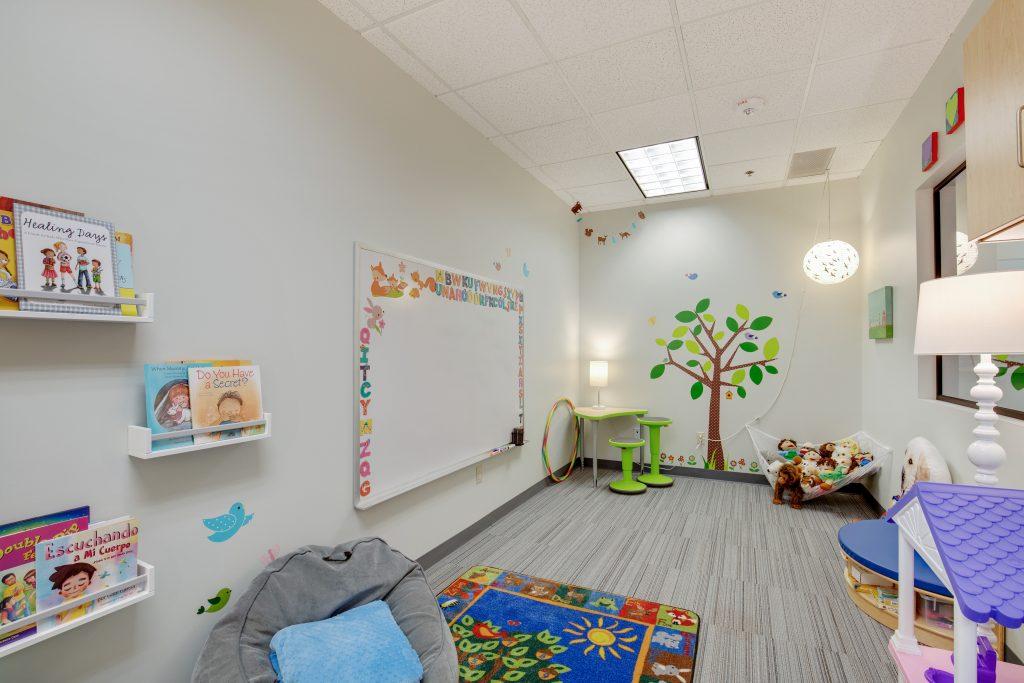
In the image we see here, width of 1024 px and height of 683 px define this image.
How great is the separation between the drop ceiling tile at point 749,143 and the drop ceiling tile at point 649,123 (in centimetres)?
27

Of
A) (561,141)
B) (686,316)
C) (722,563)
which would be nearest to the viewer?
(722,563)

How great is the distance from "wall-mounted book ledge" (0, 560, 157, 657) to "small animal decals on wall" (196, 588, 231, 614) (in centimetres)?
20

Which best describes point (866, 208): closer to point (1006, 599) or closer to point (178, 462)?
point (1006, 599)

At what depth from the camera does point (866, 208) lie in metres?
3.94

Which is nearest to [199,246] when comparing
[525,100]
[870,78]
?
[525,100]

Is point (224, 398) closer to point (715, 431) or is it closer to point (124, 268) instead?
point (124, 268)

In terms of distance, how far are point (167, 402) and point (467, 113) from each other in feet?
8.12

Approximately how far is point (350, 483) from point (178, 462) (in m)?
0.80

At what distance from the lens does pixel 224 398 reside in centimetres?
161

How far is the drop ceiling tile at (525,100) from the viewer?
8.94 ft

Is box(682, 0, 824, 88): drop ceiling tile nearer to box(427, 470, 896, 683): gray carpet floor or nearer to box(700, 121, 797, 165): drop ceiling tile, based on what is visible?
box(700, 121, 797, 165): drop ceiling tile

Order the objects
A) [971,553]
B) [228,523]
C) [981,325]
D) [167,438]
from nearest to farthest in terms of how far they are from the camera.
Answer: [971,553], [167,438], [981,325], [228,523]

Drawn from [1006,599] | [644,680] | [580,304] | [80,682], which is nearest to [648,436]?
[580,304]

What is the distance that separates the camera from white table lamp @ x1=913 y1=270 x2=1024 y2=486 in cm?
154
